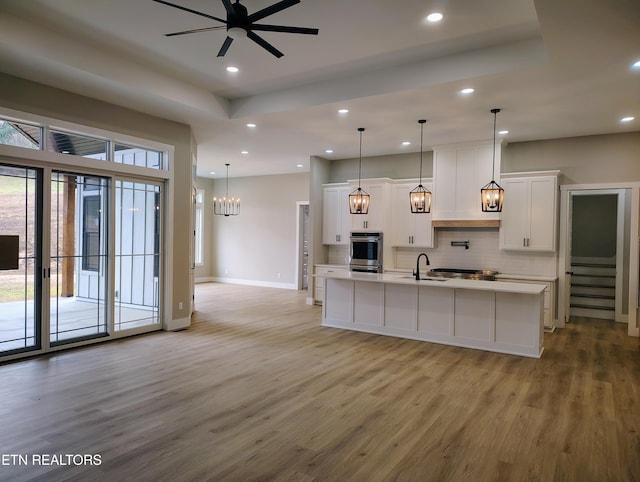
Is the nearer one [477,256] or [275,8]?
[275,8]

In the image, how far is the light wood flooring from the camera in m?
2.64

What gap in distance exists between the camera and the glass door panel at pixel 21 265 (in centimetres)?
460

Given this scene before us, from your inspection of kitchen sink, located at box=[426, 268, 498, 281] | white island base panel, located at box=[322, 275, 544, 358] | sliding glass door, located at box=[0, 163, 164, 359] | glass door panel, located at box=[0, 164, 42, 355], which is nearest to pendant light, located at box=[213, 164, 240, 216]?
sliding glass door, located at box=[0, 163, 164, 359]

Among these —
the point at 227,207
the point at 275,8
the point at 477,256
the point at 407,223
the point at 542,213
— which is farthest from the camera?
the point at 227,207

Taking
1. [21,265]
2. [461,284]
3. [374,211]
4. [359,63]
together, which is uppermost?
[359,63]

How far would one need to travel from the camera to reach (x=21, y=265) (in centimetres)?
473

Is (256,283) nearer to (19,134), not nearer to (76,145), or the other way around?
(76,145)

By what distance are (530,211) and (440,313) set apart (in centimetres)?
261

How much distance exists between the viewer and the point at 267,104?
19.2 feet

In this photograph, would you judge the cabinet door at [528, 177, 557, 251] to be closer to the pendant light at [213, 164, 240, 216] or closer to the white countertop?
the white countertop

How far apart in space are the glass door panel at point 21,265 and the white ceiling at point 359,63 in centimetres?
117

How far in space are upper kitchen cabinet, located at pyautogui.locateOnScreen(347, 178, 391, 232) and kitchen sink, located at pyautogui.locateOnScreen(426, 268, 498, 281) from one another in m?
1.33

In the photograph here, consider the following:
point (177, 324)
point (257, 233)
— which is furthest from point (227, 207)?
point (177, 324)

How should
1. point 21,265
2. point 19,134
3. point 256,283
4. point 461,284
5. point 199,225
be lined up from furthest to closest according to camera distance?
point 199,225
point 256,283
point 461,284
point 21,265
point 19,134
